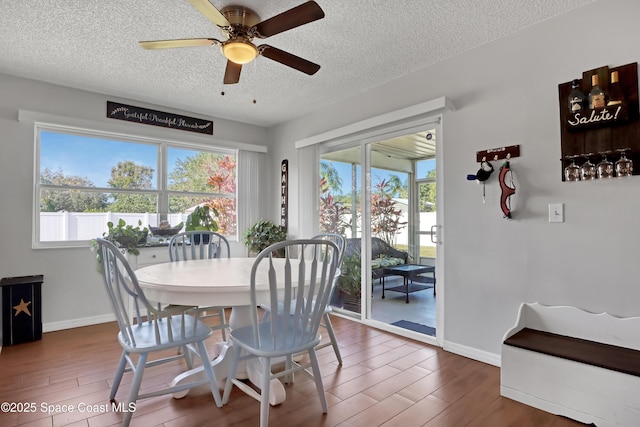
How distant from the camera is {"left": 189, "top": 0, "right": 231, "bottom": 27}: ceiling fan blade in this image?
168cm

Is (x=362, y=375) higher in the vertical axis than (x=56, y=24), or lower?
lower

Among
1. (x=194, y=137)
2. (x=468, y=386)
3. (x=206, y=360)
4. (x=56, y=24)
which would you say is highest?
(x=56, y=24)

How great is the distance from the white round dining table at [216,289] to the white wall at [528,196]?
1470mm

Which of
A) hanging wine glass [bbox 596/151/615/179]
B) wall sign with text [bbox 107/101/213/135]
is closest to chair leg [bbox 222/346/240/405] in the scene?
hanging wine glass [bbox 596/151/615/179]

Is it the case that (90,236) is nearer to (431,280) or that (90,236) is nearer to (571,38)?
(431,280)

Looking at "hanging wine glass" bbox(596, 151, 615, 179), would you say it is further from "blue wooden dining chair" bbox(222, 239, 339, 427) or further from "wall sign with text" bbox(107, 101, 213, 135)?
"wall sign with text" bbox(107, 101, 213, 135)

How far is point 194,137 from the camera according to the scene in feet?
13.9

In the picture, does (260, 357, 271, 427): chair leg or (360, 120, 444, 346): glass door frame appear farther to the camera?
(360, 120, 444, 346): glass door frame

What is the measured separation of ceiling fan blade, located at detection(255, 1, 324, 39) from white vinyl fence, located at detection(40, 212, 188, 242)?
283 cm

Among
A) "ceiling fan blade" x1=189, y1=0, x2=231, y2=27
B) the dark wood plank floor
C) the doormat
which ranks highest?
"ceiling fan blade" x1=189, y1=0, x2=231, y2=27

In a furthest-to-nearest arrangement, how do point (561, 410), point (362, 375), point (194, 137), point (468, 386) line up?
point (194, 137), point (362, 375), point (468, 386), point (561, 410)

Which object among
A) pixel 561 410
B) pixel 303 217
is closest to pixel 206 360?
pixel 561 410

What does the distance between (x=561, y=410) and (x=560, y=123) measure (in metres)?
1.76

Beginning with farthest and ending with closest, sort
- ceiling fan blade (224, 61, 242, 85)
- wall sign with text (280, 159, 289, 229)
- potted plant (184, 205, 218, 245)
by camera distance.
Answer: wall sign with text (280, 159, 289, 229) < potted plant (184, 205, 218, 245) < ceiling fan blade (224, 61, 242, 85)
